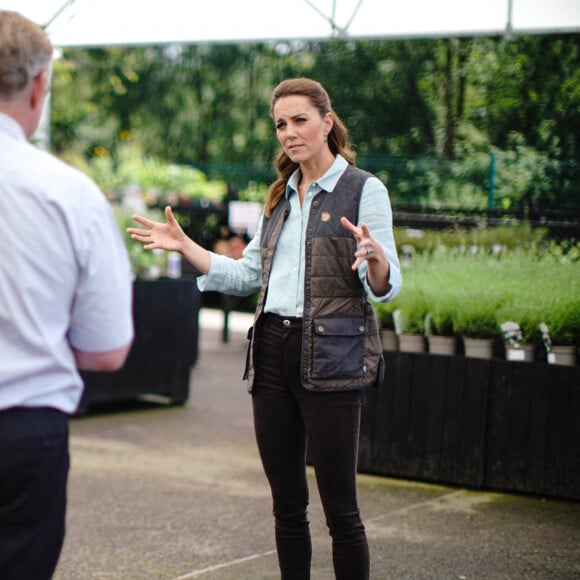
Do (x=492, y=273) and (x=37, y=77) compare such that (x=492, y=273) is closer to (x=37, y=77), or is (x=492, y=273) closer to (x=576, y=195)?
(x=576, y=195)

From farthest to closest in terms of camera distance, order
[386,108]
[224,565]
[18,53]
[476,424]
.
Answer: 1. [386,108]
2. [476,424]
3. [224,565]
4. [18,53]

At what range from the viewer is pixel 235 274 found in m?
3.51

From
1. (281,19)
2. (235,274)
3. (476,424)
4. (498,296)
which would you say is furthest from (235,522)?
(281,19)

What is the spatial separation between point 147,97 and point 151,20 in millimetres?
19546

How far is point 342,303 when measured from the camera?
3.28m

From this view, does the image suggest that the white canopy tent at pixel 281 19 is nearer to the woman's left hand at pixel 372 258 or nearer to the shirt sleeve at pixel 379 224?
the shirt sleeve at pixel 379 224

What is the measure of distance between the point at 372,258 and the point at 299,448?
2.54ft

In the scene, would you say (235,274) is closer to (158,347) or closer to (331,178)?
(331,178)

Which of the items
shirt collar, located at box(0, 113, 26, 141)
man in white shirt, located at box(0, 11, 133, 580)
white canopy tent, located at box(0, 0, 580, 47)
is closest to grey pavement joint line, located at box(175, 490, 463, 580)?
man in white shirt, located at box(0, 11, 133, 580)

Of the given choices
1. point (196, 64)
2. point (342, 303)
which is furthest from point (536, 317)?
point (196, 64)

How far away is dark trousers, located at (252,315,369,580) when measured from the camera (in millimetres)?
3242

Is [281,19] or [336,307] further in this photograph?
[281,19]

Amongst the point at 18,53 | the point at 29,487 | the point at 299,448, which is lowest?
the point at 299,448

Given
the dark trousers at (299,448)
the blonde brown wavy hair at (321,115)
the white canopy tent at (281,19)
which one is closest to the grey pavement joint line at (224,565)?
the dark trousers at (299,448)
